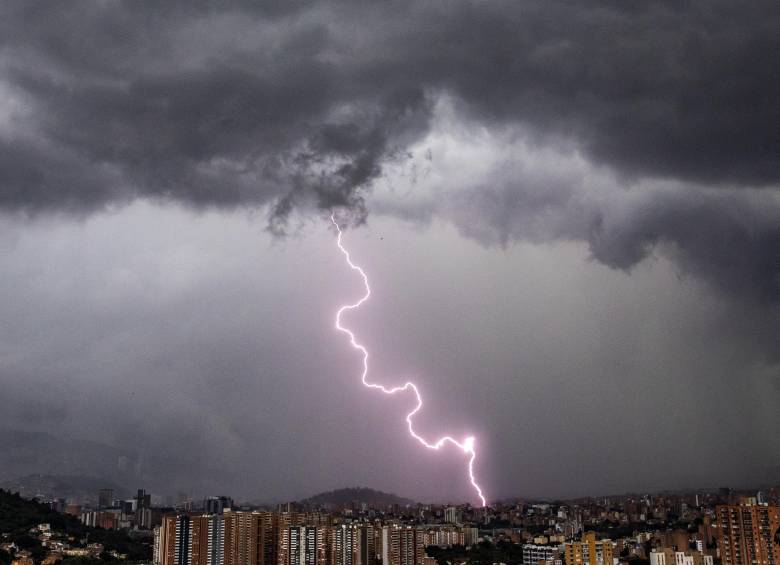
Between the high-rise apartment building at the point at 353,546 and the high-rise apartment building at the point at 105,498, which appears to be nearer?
the high-rise apartment building at the point at 353,546

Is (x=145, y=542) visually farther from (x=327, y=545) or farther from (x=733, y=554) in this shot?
(x=733, y=554)

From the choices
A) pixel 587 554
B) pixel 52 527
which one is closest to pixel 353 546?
pixel 587 554

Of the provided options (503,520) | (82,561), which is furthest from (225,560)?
(503,520)

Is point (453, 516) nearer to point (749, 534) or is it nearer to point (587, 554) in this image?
point (587, 554)

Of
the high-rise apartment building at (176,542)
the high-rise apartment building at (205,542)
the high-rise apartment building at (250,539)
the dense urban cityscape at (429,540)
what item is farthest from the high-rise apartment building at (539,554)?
the high-rise apartment building at (176,542)

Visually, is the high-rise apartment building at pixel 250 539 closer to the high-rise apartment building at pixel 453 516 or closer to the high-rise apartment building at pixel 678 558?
the high-rise apartment building at pixel 678 558
